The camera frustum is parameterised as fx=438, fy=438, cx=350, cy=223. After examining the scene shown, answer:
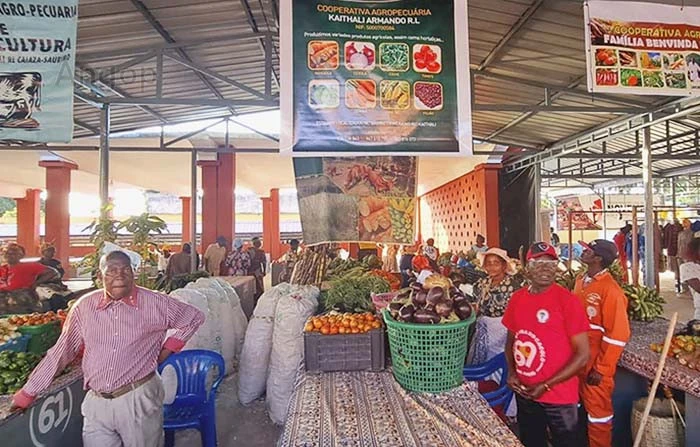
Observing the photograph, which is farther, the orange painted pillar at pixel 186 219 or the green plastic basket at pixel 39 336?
the orange painted pillar at pixel 186 219

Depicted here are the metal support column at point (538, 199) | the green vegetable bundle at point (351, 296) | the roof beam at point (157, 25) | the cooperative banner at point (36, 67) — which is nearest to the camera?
the cooperative banner at point (36, 67)

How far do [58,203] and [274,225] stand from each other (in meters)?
7.24

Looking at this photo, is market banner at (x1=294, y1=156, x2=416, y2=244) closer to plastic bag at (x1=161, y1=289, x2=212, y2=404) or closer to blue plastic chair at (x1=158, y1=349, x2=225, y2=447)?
plastic bag at (x1=161, y1=289, x2=212, y2=404)

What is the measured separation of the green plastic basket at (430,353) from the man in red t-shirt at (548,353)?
0.52m

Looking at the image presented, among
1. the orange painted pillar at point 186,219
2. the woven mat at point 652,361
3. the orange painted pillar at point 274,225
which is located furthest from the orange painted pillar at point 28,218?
the woven mat at point 652,361

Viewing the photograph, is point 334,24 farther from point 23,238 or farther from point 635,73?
point 23,238

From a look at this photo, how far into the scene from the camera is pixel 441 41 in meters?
3.20

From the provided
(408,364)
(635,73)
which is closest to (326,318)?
(408,364)

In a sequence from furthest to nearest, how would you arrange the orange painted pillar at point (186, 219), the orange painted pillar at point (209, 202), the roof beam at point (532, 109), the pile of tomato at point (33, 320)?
the orange painted pillar at point (186, 219)
the orange painted pillar at point (209, 202)
the roof beam at point (532, 109)
the pile of tomato at point (33, 320)

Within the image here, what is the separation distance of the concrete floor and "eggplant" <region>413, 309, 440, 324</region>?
218 centimetres

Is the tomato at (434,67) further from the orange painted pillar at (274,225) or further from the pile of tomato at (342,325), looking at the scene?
the orange painted pillar at (274,225)

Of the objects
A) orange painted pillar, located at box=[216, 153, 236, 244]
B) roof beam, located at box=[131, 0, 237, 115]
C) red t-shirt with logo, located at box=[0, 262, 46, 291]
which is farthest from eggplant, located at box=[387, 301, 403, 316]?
orange painted pillar, located at box=[216, 153, 236, 244]

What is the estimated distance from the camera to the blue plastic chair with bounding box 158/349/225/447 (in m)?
3.04

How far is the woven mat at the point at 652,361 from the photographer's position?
2516 millimetres
